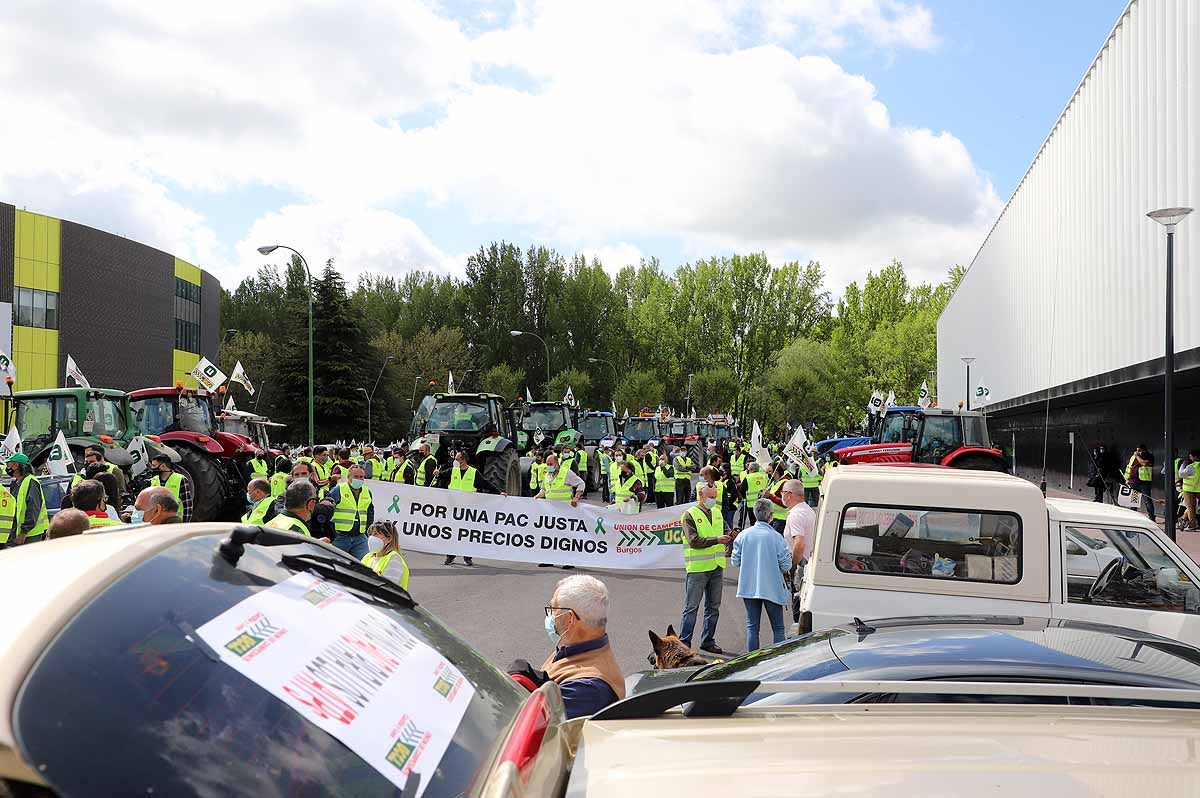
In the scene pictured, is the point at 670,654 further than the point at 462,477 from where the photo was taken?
No

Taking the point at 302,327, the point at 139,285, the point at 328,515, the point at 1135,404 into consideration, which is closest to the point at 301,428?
the point at 302,327

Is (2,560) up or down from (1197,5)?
down

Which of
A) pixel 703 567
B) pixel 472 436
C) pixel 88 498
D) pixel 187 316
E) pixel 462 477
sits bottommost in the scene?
pixel 703 567

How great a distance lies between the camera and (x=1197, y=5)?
19.4 metres

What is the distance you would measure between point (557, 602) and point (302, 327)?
56.5m

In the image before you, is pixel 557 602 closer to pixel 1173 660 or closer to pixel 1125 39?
pixel 1173 660

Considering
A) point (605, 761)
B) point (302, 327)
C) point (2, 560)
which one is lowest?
point (605, 761)

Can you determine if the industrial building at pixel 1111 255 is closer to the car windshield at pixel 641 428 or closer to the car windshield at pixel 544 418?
the car windshield at pixel 641 428

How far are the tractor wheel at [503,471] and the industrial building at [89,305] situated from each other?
32.0m

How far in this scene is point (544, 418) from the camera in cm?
3397

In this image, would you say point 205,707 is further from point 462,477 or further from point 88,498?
point 462,477

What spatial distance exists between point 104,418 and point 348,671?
59.8ft

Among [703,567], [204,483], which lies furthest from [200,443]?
[703,567]

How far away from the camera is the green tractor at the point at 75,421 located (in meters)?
17.1
